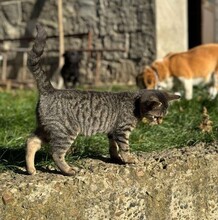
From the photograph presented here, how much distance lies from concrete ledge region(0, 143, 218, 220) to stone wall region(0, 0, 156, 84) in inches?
226

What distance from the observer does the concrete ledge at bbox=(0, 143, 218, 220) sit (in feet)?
9.93

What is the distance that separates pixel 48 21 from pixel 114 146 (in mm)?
7492

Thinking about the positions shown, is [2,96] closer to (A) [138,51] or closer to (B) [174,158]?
(A) [138,51]

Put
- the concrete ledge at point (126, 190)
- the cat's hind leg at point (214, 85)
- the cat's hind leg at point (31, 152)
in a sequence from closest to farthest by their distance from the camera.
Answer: the concrete ledge at point (126, 190)
the cat's hind leg at point (31, 152)
the cat's hind leg at point (214, 85)

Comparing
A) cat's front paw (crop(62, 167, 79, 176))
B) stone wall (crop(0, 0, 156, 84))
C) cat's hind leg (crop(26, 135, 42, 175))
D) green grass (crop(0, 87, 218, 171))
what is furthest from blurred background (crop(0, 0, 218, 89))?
cat's front paw (crop(62, 167, 79, 176))

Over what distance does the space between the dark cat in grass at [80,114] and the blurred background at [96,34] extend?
5.95 m

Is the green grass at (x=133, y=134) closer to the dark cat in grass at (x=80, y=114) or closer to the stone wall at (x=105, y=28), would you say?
the dark cat in grass at (x=80, y=114)

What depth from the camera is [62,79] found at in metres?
9.20

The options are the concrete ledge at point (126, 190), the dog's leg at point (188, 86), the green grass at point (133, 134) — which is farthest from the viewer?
the dog's leg at point (188, 86)

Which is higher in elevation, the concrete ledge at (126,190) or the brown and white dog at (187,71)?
the brown and white dog at (187,71)

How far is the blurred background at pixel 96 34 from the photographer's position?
9.59 m

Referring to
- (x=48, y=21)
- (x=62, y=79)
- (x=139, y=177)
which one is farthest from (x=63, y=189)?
(x=48, y=21)

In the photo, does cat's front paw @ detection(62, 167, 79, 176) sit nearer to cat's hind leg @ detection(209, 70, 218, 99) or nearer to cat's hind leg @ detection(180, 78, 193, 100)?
cat's hind leg @ detection(180, 78, 193, 100)

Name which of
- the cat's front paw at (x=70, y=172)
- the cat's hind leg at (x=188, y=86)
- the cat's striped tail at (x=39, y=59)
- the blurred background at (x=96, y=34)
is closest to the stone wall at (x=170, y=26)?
the blurred background at (x=96, y=34)
